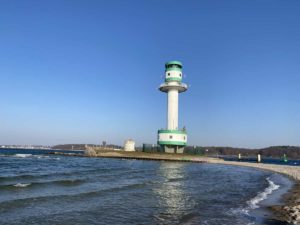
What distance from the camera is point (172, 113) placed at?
217 feet

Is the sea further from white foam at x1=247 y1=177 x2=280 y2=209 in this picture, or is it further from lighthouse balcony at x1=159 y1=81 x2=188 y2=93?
lighthouse balcony at x1=159 y1=81 x2=188 y2=93

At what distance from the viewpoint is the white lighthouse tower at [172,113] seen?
65438 mm

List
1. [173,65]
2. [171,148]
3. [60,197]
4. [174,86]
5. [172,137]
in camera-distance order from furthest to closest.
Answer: [173,65] < [171,148] < [174,86] < [172,137] < [60,197]

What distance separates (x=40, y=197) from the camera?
1834 centimetres

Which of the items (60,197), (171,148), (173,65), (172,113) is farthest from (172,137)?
(60,197)

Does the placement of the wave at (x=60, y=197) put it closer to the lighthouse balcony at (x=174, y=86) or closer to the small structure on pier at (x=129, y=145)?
the lighthouse balcony at (x=174, y=86)

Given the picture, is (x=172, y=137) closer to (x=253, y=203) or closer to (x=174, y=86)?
(x=174, y=86)

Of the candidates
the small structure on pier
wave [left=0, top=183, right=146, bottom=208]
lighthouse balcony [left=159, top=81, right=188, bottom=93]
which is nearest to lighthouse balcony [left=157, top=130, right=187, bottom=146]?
lighthouse balcony [left=159, top=81, right=188, bottom=93]

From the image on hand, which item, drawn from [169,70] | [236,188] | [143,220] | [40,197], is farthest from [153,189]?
[169,70]

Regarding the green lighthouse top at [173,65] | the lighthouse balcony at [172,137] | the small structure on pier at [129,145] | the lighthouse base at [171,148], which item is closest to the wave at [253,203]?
the lighthouse balcony at [172,137]

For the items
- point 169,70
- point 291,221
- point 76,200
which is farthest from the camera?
point 169,70

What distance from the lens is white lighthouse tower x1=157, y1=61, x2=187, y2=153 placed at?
6544 centimetres

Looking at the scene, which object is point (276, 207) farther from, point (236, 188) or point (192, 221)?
point (236, 188)

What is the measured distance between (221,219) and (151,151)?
59.6 m
